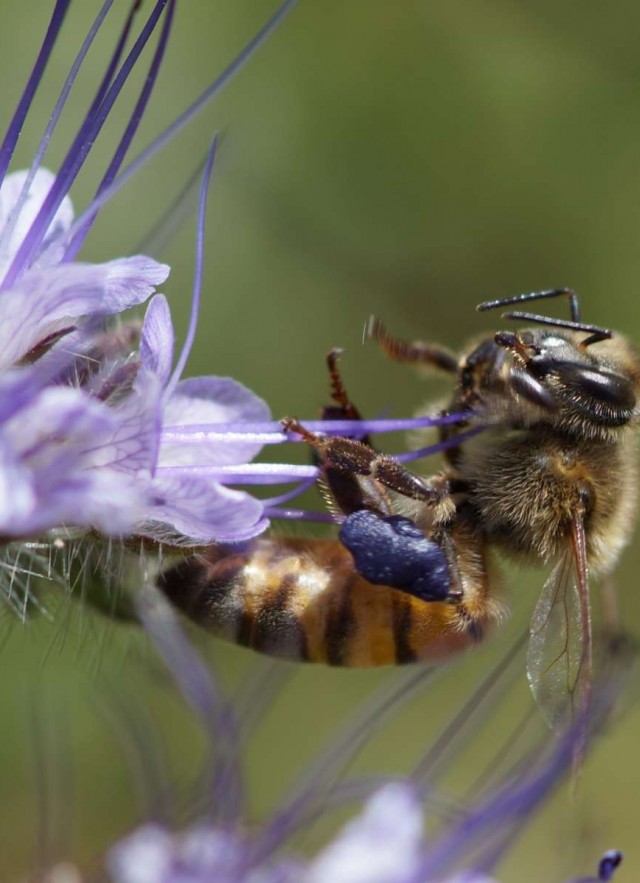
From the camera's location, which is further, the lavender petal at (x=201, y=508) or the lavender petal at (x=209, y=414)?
the lavender petal at (x=209, y=414)

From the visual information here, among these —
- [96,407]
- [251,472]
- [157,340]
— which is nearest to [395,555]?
[251,472]

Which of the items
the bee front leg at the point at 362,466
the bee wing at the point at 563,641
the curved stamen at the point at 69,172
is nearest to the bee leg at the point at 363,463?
the bee front leg at the point at 362,466

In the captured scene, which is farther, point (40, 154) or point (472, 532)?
point (472, 532)

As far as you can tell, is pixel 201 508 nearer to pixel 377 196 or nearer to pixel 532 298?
pixel 532 298

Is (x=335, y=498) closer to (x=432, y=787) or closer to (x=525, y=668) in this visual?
(x=525, y=668)

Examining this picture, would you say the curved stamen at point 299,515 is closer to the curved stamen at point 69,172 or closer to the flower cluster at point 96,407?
the flower cluster at point 96,407

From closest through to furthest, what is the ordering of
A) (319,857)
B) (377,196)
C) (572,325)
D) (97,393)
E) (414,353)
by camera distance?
(319,857) < (97,393) < (572,325) < (414,353) < (377,196)
